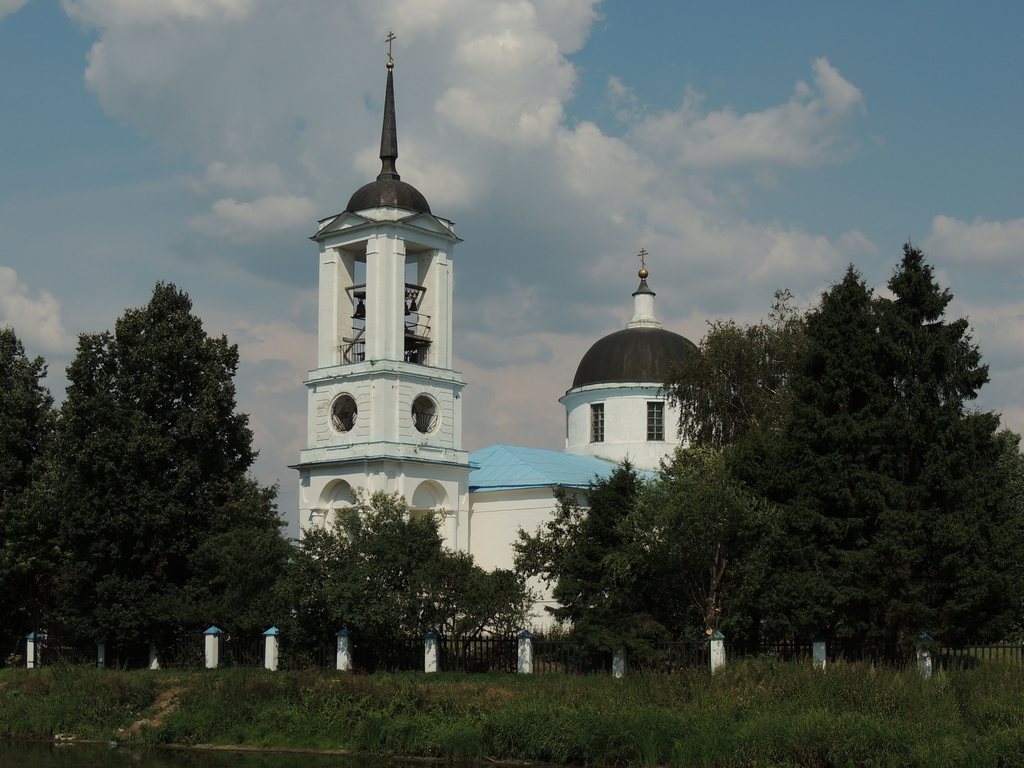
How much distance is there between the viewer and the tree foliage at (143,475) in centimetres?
3425

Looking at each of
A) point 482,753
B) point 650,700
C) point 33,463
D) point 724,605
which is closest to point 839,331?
point 724,605

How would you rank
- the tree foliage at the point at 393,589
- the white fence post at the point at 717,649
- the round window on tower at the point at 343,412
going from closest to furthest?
the white fence post at the point at 717,649, the tree foliage at the point at 393,589, the round window on tower at the point at 343,412

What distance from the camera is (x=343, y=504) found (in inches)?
1667

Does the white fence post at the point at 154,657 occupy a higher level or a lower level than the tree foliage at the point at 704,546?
lower

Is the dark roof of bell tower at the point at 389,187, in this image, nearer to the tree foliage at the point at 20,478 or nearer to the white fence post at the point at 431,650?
the tree foliage at the point at 20,478

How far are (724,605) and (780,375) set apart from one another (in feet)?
40.7

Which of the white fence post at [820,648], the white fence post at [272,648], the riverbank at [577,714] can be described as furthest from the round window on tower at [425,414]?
the white fence post at [820,648]

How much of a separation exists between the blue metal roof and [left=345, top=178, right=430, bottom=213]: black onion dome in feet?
27.0

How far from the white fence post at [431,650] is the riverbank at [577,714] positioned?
2424 mm

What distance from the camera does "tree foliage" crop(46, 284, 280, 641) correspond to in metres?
34.2

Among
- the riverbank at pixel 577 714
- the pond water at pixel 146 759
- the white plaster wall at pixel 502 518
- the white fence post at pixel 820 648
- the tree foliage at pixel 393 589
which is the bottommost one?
the pond water at pixel 146 759

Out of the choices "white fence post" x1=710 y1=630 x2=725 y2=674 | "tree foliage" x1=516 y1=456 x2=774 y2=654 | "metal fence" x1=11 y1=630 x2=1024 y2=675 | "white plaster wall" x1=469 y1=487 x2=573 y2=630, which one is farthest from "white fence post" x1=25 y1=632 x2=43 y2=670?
"white fence post" x1=710 y1=630 x2=725 y2=674

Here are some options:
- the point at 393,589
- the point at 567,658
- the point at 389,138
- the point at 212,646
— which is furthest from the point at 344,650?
the point at 389,138

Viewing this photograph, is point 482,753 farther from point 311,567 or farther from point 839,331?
point 839,331
